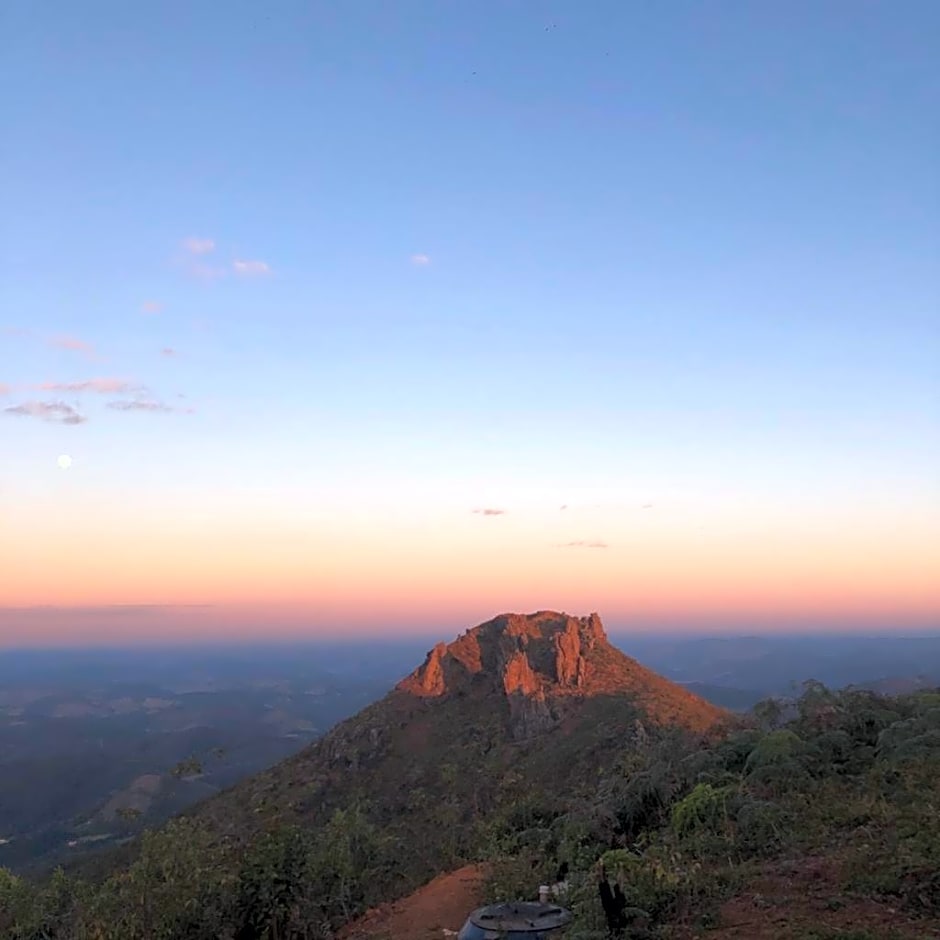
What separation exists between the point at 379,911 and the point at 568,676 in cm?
3230

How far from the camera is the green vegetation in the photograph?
28.7 feet

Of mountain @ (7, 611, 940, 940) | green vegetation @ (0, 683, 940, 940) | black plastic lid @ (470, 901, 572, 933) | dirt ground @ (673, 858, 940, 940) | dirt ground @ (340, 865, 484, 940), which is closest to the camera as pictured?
dirt ground @ (673, 858, 940, 940)

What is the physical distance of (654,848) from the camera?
10547 mm

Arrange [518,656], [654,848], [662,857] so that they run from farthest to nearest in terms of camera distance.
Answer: [518,656]
[654,848]
[662,857]

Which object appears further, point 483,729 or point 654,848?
point 483,729

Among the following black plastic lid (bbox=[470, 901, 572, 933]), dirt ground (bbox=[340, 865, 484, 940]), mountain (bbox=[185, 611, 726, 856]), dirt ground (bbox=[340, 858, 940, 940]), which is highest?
dirt ground (bbox=[340, 858, 940, 940])

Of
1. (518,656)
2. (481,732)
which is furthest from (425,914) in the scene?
(518,656)

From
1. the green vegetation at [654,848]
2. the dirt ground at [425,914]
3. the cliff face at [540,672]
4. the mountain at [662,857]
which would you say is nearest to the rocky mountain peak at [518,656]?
the cliff face at [540,672]

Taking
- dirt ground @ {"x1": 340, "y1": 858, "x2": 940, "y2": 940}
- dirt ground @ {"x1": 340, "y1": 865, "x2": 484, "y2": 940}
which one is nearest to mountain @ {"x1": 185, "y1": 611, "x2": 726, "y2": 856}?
dirt ground @ {"x1": 340, "y1": 865, "x2": 484, "y2": 940}

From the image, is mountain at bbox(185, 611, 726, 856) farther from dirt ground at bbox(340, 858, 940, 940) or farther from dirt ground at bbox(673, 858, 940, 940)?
dirt ground at bbox(673, 858, 940, 940)

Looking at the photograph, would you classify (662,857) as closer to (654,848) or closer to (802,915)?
(654,848)

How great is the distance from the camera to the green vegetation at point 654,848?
874 centimetres

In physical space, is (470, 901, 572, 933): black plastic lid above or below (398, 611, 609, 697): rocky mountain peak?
above

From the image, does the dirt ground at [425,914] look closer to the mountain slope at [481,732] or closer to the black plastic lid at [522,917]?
the black plastic lid at [522,917]
